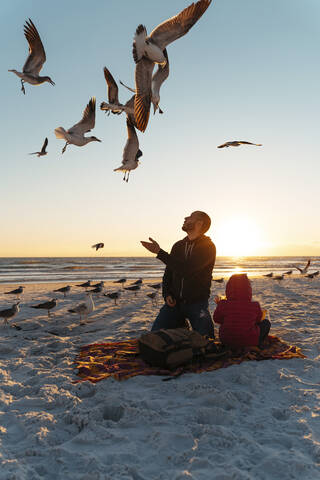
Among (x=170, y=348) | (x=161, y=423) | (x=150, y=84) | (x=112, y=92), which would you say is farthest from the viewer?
(x=112, y=92)

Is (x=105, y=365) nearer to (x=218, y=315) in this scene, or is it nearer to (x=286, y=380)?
(x=218, y=315)

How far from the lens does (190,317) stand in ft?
16.4

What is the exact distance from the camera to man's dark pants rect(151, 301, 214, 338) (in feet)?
16.0

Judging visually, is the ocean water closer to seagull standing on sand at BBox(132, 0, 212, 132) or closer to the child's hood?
seagull standing on sand at BBox(132, 0, 212, 132)

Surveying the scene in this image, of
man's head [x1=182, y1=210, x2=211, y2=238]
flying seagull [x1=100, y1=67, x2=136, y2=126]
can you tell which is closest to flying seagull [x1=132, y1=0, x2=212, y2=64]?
flying seagull [x1=100, y1=67, x2=136, y2=126]

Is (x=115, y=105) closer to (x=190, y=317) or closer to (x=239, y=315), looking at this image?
(x=190, y=317)

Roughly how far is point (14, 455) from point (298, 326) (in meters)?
5.57

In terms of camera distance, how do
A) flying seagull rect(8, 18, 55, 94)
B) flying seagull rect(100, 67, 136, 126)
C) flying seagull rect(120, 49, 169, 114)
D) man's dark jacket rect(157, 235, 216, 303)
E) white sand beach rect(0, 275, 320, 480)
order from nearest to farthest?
white sand beach rect(0, 275, 320, 480), man's dark jacket rect(157, 235, 216, 303), flying seagull rect(120, 49, 169, 114), flying seagull rect(100, 67, 136, 126), flying seagull rect(8, 18, 55, 94)

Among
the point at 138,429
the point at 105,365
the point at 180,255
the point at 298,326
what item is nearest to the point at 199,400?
the point at 138,429

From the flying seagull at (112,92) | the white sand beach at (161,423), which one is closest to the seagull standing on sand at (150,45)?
the flying seagull at (112,92)

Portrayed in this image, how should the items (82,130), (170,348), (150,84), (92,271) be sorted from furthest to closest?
(92,271)
(82,130)
(150,84)
(170,348)

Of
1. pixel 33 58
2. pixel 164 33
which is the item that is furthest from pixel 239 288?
pixel 33 58

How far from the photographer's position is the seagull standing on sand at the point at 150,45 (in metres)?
4.83

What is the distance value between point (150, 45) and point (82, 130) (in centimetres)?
284
